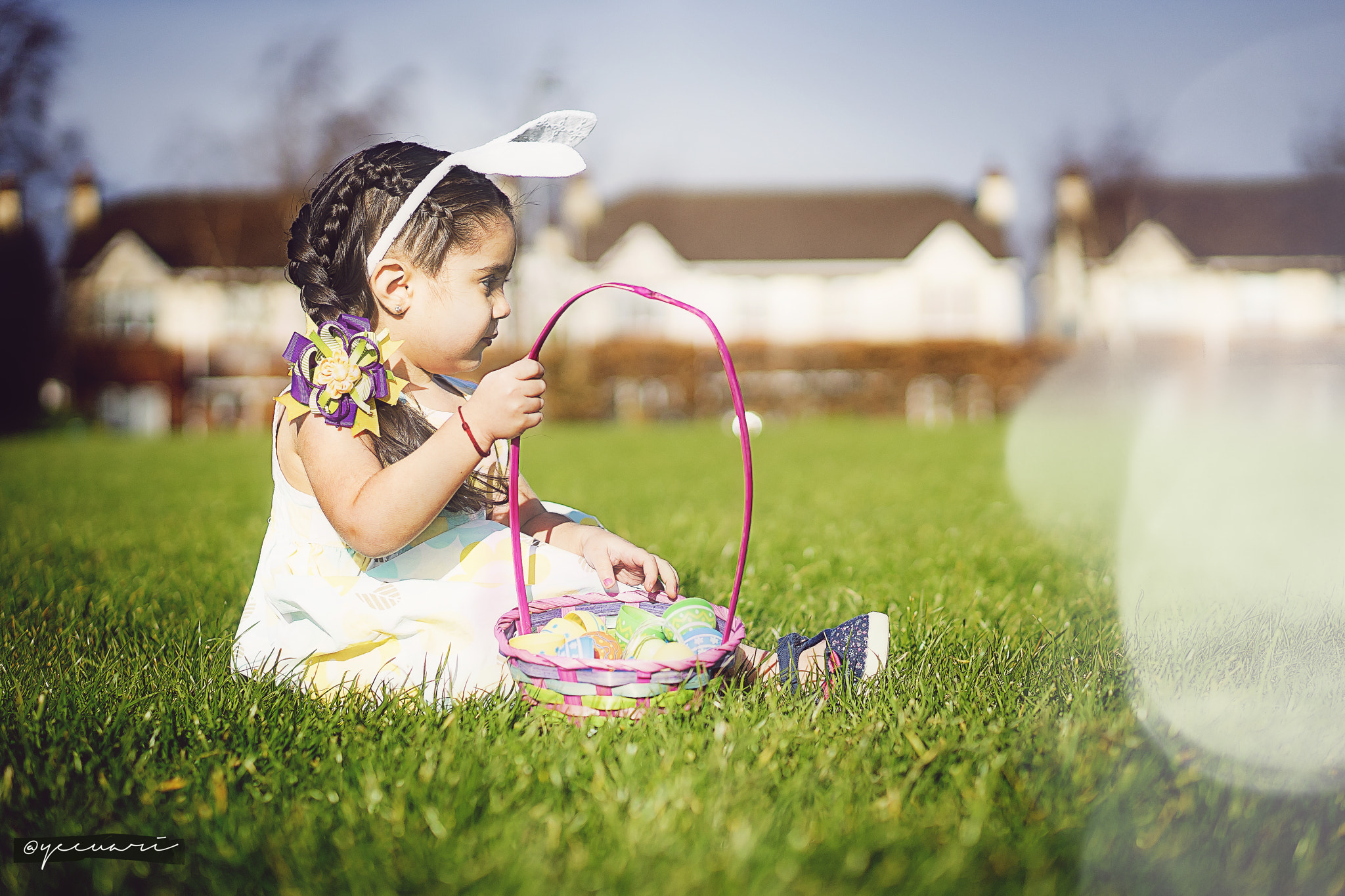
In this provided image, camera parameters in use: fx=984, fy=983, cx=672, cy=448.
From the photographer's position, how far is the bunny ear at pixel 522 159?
6.11 ft

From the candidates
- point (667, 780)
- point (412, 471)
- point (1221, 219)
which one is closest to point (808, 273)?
point (1221, 219)

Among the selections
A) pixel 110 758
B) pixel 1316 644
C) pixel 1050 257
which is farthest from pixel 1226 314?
pixel 110 758

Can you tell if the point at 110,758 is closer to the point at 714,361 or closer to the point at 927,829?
the point at 927,829

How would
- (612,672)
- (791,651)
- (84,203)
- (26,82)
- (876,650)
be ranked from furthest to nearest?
(84,203)
(26,82)
(791,651)
(876,650)
(612,672)

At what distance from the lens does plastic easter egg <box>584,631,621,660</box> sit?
1880 millimetres

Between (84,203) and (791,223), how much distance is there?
20539 mm

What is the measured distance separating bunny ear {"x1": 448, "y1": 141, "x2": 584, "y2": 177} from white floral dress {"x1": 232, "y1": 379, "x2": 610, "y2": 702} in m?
0.51

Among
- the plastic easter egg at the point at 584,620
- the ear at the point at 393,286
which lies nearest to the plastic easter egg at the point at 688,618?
the plastic easter egg at the point at 584,620

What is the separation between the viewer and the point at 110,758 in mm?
1663

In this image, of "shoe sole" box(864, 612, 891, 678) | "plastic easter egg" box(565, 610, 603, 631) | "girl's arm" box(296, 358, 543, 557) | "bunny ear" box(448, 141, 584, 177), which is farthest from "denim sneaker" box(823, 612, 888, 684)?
"bunny ear" box(448, 141, 584, 177)

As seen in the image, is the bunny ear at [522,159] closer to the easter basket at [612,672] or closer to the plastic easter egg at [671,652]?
the easter basket at [612,672]

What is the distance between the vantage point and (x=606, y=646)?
1.90 m

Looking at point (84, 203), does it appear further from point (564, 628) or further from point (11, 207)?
point (564, 628)

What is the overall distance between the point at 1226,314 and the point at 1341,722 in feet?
100
